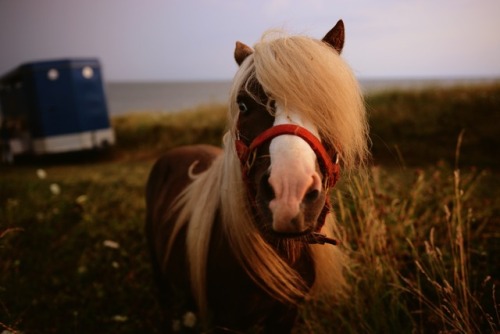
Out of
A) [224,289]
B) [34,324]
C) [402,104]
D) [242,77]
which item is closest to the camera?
[242,77]

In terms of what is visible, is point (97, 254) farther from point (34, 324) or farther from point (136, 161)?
point (136, 161)

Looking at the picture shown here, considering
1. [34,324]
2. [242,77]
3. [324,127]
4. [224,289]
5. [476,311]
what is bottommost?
[34,324]

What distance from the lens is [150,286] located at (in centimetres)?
338

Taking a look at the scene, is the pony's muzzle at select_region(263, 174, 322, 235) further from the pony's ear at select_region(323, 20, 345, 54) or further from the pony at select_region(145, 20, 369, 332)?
the pony's ear at select_region(323, 20, 345, 54)

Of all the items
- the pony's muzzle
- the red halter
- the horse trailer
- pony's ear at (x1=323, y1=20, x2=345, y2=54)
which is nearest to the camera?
the pony's muzzle

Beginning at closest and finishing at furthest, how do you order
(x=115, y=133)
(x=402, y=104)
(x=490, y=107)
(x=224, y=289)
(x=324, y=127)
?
(x=324, y=127) < (x=224, y=289) < (x=490, y=107) < (x=402, y=104) < (x=115, y=133)

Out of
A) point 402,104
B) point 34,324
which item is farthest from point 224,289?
point 402,104

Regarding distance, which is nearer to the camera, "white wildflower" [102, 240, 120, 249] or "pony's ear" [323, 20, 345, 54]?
"pony's ear" [323, 20, 345, 54]

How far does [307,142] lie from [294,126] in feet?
0.28

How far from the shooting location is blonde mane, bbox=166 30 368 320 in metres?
1.39

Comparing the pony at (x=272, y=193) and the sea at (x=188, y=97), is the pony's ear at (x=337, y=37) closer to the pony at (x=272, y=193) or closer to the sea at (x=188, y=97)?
the pony at (x=272, y=193)

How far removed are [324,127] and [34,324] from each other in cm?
310

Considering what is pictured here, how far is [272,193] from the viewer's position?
1.21m

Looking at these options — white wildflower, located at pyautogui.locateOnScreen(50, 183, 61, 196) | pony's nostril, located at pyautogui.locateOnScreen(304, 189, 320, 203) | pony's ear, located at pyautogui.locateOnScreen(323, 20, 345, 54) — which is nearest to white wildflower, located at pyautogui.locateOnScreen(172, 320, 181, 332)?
pony's nostril, located at pyautogui.locateOnScreen(304, 189, 320, 203)
